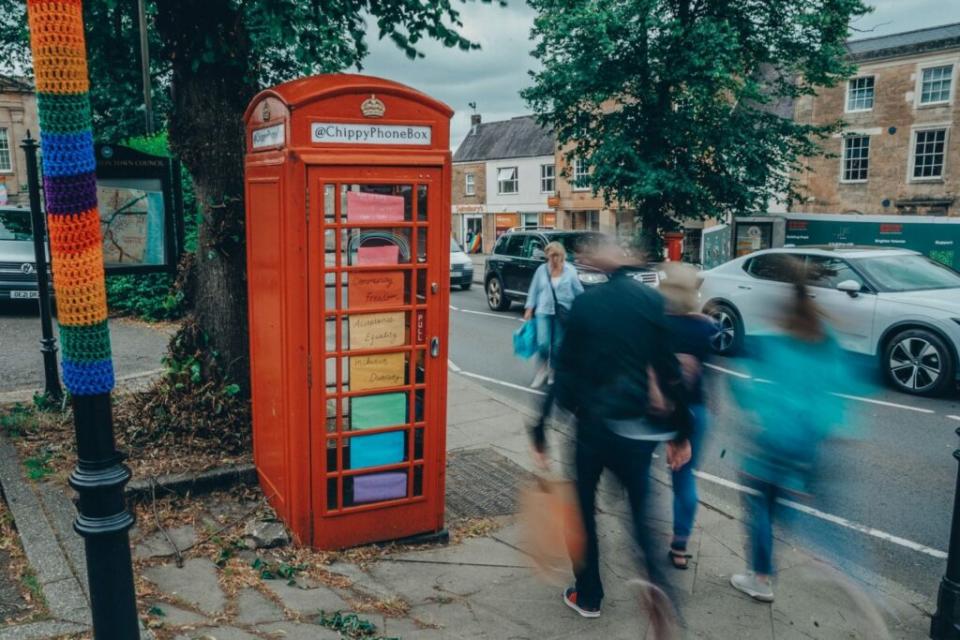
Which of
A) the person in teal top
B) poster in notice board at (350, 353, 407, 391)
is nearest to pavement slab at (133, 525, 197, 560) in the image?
poster in notice board at (350, 353, 407, 391)

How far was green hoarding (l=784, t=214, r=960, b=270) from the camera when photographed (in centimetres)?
1739

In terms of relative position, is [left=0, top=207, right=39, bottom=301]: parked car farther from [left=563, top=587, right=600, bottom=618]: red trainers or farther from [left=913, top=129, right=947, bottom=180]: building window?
[left=913, top=129, right=947, bottom=180]: building window

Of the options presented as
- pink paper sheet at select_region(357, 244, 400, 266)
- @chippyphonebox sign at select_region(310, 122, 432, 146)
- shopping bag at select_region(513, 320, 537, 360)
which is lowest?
shopping bag at select_region(513, 320, 537, 360)

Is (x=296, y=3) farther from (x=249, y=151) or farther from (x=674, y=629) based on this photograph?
(x=674, y=629)

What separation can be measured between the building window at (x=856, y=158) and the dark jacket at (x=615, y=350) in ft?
107

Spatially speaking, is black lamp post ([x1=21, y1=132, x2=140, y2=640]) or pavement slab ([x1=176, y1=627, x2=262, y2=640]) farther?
pavement slab ([x1=176, y1=627, x2=262, y2=640])

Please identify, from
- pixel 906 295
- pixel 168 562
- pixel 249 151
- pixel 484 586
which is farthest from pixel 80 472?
pixel 906 295

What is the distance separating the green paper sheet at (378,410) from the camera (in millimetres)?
4602

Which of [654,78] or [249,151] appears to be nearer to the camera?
[249,151]

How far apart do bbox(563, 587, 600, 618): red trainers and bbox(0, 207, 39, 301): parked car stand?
1227 centimetres

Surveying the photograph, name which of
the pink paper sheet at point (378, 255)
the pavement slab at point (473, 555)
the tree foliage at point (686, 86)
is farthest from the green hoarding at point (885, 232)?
the pink paper sheet at point (378, 255)

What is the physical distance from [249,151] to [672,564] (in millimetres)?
3868

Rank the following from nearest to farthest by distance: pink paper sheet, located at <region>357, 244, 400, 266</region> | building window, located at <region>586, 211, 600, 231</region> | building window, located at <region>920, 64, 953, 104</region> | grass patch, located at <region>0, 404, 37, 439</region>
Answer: pink paper sheet, located at <region>357, 244, 400, 266</region>
grass patch, located at <region>0, 404, 37, 439</region>
building window, located at <region>920, 64, 953, 104</region>
building window, located at <region>586, 211, 600, 231</region>

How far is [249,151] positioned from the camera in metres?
4.97
